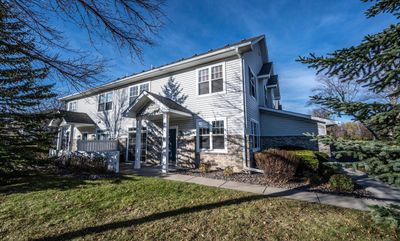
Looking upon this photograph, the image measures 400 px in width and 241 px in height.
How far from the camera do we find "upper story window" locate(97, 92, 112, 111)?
50.3ft

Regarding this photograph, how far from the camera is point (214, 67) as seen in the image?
Answer: 10.5 meters

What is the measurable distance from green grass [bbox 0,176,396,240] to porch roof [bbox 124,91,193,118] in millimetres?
4334

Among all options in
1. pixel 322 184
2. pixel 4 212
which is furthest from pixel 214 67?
pixel 4 212

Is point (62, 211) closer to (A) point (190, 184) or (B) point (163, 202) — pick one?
(B) point (163, 202)

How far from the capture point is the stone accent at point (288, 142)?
11.6 m

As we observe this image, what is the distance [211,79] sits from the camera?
10.5m

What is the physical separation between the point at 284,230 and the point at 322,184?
4.54 meters

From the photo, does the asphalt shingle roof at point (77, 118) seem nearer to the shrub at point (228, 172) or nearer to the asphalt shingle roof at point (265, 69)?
the shrub at point (228, 172)

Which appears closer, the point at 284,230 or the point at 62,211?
the point at 284,230

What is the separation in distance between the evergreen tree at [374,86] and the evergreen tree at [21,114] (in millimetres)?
8113

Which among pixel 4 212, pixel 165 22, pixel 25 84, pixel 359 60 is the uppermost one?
pixel 165 22

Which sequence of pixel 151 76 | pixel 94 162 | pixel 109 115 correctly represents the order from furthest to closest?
pixel 109 115 < pixel 151 76 < pixel 94 162

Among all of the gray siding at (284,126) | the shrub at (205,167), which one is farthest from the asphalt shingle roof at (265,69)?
the shrub at (205,167)

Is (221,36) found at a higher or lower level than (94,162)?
higher
